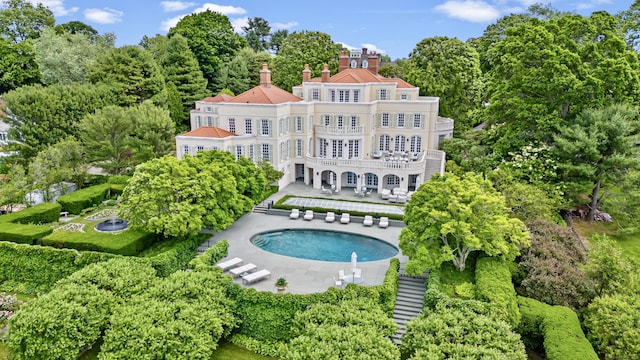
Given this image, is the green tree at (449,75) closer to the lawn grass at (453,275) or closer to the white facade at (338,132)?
the white facade at (338,132)

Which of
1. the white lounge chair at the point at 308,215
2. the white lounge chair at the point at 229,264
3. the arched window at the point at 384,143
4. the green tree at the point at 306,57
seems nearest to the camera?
the white lounge chair at the point at 229,264

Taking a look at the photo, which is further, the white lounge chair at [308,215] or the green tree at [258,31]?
the green tree at [258,31]

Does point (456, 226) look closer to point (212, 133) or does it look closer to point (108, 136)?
point (212, 133)

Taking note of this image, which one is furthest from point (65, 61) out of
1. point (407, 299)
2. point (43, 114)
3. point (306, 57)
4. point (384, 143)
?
point (407, 299)

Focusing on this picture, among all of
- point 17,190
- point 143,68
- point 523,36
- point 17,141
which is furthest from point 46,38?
point 523,36

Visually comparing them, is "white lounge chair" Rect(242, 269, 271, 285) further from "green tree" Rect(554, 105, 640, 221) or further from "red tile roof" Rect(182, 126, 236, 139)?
"green tree" Rect(554, 105, 640, 221)

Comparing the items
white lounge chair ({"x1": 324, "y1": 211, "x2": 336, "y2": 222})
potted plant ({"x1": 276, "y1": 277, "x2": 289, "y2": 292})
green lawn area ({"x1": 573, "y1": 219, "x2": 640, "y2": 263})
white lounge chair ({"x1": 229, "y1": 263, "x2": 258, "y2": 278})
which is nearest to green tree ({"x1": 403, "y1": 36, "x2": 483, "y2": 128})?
green lawn area ({"x1": 573, "y1": 219, "x2": 640, "y2": 263})

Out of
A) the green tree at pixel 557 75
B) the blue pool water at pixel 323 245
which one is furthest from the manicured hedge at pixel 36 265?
the green tree at pixel 557 75
